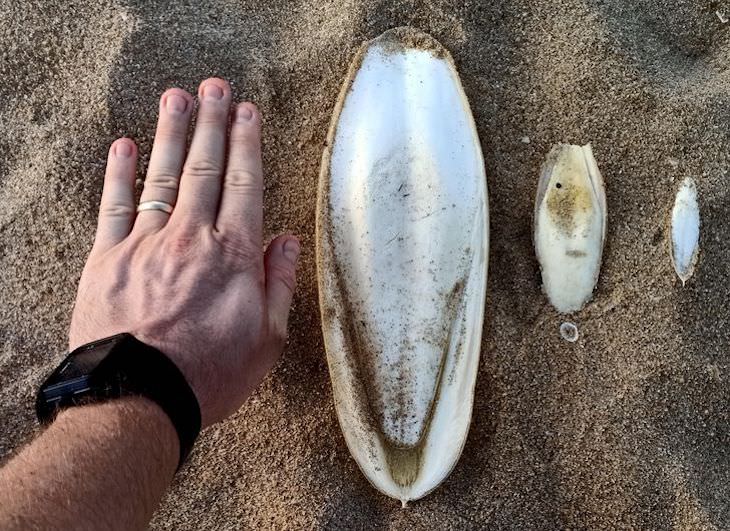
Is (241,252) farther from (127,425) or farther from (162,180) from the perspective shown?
(127,425)

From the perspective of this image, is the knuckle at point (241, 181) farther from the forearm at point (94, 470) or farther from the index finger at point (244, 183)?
the forearm at point (94, 470)

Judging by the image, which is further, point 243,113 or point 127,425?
point 243,113

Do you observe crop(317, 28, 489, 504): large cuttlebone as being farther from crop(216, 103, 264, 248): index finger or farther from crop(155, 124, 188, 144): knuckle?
crop(155, 124, 188, 144): knuckle

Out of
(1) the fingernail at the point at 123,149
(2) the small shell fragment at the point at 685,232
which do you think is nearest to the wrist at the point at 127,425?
(1) the fingernail at the point at 123,149

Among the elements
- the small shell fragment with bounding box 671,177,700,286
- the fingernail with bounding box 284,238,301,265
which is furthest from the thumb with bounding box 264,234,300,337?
the small shell fragment with bounding box 671,177,700,286

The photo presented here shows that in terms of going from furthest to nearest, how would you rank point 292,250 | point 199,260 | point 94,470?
point 292,250
point 199,260
point 94,470

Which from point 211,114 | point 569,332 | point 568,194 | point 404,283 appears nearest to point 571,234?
point 568,194

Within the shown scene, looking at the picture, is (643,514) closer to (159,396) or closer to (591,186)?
(591,186)
